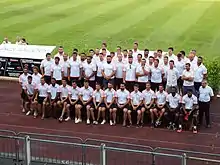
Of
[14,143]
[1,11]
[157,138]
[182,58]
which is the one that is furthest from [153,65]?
[1,11]

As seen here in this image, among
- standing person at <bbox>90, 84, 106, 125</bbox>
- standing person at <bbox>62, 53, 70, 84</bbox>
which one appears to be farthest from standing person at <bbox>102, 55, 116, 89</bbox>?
standing person at <bbox>62, 53, 70, 84</bbox>

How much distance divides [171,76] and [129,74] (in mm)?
1359

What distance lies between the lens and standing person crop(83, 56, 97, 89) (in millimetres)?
18156

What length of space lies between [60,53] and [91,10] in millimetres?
16811

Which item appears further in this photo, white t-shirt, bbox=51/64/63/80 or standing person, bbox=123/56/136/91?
white t-shirt, bbox=51/64/63/80

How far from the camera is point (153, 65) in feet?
58.0

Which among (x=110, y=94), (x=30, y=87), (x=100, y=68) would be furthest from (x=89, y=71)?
(x=30, y=87)

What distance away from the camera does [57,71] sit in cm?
1839

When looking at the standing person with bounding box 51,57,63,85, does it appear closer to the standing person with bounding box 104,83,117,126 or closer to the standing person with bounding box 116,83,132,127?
the standing person with bounding box 104,83,117,126

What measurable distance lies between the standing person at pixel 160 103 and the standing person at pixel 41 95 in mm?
3485

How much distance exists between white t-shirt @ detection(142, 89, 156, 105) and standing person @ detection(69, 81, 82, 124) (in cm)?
200

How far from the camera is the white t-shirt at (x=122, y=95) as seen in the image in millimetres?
17062

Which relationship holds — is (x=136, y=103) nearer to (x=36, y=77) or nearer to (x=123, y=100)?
(x=123, y=100)

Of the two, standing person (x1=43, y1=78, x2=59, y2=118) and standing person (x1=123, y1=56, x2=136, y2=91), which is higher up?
standing person (x1=123, y1=56, x2=136, y2=91)
